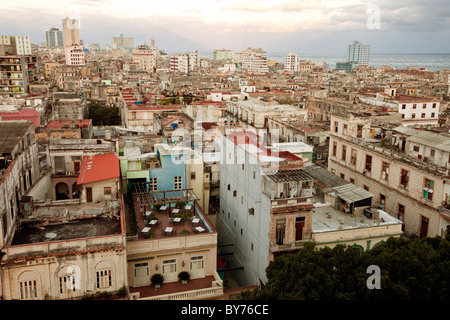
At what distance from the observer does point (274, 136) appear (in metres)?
41.5

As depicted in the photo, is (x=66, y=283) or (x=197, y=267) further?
(x=197, y=267)

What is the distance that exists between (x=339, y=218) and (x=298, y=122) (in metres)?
22.3

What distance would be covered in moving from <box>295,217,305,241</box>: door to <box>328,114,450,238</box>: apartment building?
7369 millimetres

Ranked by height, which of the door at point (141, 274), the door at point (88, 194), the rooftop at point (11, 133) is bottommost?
the door at point (141, 274)

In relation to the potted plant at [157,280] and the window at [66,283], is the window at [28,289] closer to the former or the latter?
the window at [66,283]

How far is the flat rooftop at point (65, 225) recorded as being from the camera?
17062 mm

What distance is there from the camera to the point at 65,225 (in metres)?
18.2

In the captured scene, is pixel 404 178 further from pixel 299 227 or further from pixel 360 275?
pixel 360 275

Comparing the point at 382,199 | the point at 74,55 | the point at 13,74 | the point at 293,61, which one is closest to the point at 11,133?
the point at 382,199

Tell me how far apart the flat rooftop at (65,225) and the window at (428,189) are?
16.0 m

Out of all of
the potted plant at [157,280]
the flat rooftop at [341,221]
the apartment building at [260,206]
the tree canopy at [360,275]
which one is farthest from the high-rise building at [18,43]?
the tree canopy at [360,275]

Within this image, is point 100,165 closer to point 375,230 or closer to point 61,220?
point 61,220

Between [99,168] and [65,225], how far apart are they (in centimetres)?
550

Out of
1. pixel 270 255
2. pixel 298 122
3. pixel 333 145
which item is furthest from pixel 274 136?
pixel 270 255
